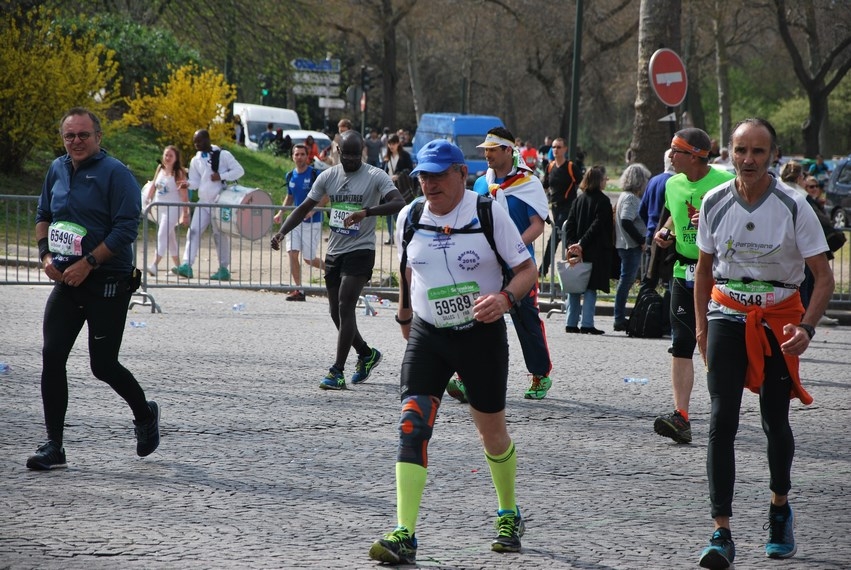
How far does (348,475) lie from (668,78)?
10206 millimetres

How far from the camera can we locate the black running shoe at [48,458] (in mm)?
6297

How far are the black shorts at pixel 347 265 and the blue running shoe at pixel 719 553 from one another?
4761 mm

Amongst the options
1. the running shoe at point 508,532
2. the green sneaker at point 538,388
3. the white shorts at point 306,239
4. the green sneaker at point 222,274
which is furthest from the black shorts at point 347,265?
the green sneaker at point 222,274

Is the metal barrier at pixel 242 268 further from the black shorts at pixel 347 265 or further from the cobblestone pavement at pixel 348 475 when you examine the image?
the black shorts at pixel 347 265

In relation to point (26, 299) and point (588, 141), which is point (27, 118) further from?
point (588, 141)

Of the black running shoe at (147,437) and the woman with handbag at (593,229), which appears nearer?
the black running shoe at (147,437)

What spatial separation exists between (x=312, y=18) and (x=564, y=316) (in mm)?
16560

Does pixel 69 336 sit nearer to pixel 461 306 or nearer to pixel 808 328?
pixel 461 306

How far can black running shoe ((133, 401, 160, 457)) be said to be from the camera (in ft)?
21.7

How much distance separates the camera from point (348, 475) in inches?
253

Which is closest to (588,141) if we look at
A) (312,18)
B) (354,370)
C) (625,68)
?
(625,68)

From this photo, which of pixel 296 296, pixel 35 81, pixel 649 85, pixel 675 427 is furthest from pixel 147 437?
pixel 35 81

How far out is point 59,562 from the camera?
4.75 metres

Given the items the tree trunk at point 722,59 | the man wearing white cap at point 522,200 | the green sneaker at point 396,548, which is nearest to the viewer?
the green sneaker at point 396,548
